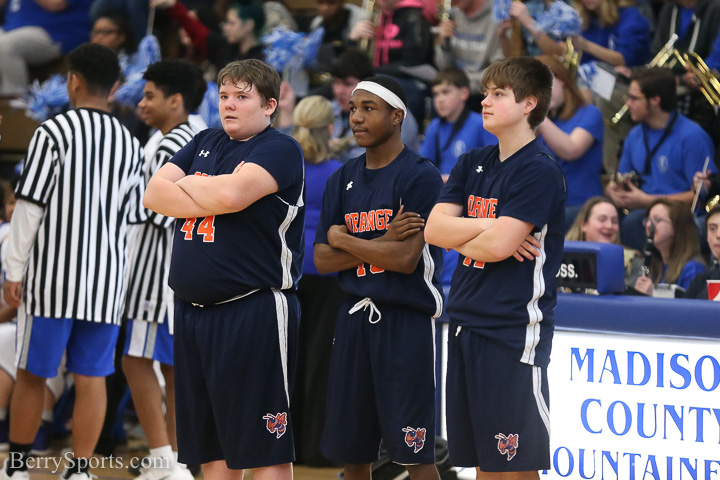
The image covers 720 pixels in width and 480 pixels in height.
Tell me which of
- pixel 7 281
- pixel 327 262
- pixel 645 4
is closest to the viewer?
pixel 327 262

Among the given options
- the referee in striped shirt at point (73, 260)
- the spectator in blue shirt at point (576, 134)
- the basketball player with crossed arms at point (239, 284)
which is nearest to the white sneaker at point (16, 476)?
the referee in striped shirt at point (73, 260)

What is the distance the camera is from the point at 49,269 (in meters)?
5.09

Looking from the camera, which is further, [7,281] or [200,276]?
[7,281]

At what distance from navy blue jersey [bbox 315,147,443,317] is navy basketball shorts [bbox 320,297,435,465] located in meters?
0.08

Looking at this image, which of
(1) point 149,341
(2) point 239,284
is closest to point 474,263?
(2) point 239,284

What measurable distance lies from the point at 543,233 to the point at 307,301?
2.79 meters

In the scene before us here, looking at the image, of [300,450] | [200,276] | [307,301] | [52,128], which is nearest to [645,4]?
[307,301]

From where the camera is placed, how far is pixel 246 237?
385 cm

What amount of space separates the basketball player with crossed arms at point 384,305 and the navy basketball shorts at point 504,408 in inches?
17.2

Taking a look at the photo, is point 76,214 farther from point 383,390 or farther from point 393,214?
point 383,390

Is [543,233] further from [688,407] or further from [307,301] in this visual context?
[307,301]

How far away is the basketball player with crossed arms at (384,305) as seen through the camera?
13.3ft

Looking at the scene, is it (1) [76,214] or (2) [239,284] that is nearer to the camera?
(2) [239,284]

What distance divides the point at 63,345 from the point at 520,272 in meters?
2.58
